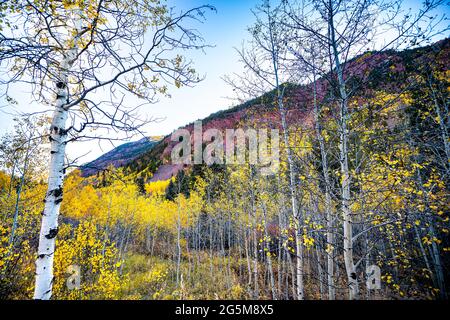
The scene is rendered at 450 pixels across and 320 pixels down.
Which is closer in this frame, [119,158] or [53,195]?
[53,195]

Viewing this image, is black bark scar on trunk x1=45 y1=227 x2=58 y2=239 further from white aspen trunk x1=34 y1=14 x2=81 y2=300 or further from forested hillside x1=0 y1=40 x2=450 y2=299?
forested hillside x1=0 y1=40 x2=450 y2=299

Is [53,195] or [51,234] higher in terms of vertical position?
[53,195]

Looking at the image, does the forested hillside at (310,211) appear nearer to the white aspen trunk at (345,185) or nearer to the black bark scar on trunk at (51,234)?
the white aspen trunk at (345,185)

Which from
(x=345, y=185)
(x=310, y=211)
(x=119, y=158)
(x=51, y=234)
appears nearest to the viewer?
(x=51, y=234)

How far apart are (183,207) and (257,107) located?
16.9 m

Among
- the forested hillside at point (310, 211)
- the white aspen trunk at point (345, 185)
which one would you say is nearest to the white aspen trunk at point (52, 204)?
the forested hillside at point (310, 211)

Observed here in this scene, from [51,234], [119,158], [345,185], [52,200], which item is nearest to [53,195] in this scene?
[52,200]

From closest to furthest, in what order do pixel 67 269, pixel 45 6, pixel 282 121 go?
pixel 45 6, pixel 282 121, pixel 67 269

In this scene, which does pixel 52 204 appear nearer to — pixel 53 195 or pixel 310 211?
pixel 53 195

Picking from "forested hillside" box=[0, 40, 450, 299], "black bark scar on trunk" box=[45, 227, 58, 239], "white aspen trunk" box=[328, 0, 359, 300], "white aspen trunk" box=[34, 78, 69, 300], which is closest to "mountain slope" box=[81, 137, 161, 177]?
"forested hillside" box=[0, 40, 450, 299]
